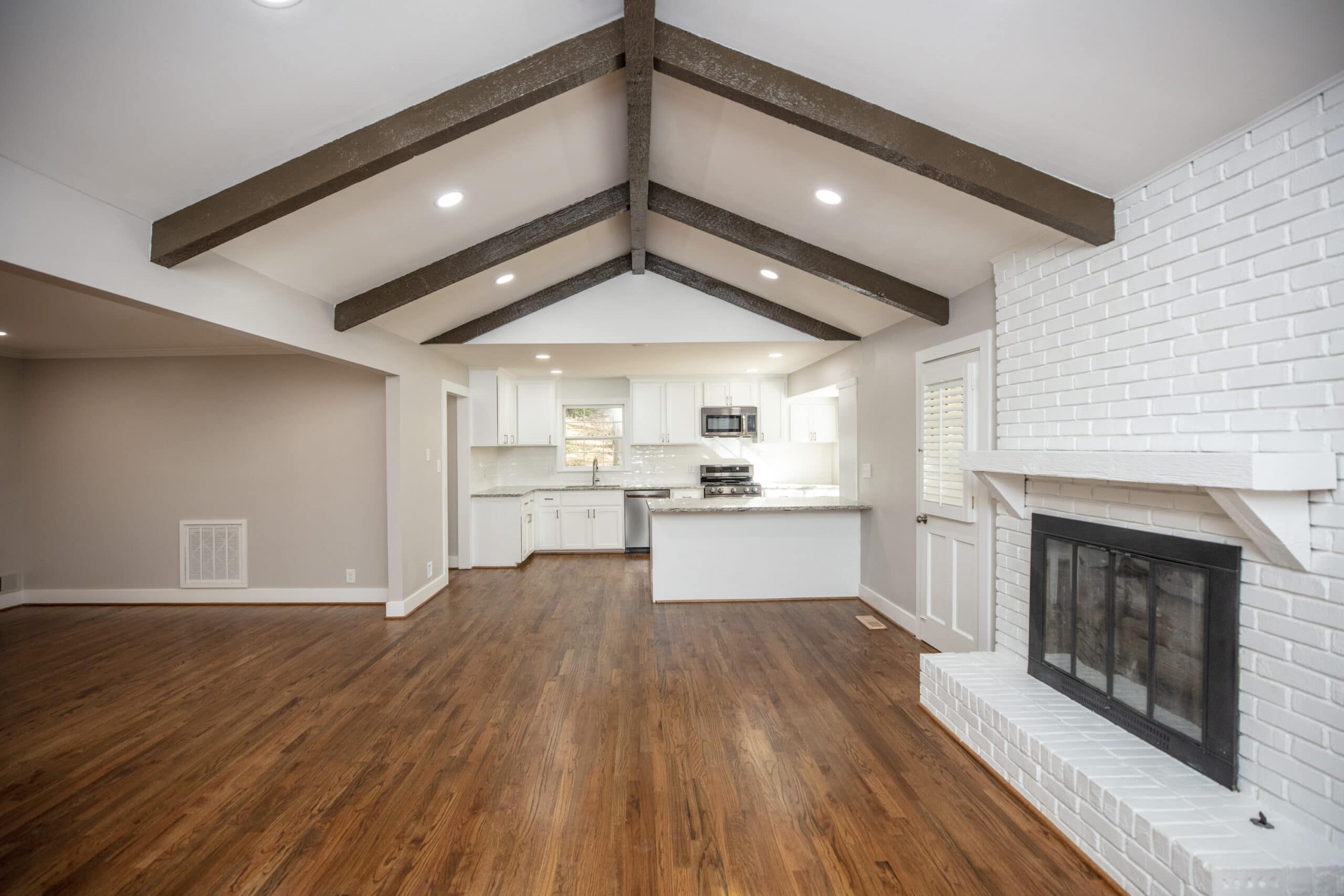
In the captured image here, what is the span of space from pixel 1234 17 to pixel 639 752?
3.14 m

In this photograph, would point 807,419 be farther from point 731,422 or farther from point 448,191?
point 448,191

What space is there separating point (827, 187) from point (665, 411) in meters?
4.70

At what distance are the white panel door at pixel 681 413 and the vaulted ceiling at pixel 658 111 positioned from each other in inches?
148

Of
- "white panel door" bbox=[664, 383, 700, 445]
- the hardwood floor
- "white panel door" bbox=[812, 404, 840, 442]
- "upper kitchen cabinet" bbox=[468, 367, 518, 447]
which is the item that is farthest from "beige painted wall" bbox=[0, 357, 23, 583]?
"white panel door" bbox=[812, 404, 840, 442]

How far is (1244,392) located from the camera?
6.00 ft

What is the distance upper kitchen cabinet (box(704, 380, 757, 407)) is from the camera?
7.52 m

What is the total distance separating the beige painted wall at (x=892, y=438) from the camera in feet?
13.4

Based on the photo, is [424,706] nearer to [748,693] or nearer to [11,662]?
[748,693]

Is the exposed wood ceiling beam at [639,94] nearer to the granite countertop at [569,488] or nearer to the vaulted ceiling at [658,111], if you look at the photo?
the vaulted ceiling at [658,111]

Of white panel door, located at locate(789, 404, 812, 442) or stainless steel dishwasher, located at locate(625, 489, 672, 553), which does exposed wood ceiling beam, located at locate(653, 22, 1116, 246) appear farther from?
stainless steel dishwasher, located at locate(625, 489, 672, 553)

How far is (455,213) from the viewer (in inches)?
132

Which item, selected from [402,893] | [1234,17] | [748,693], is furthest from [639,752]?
[1234,17]

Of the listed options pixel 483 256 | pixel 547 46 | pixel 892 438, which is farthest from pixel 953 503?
pixel 483 256

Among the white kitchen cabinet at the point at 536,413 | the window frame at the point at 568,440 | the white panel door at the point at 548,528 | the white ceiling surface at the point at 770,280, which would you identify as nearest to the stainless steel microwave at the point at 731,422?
the window frame at the point at 568,440
